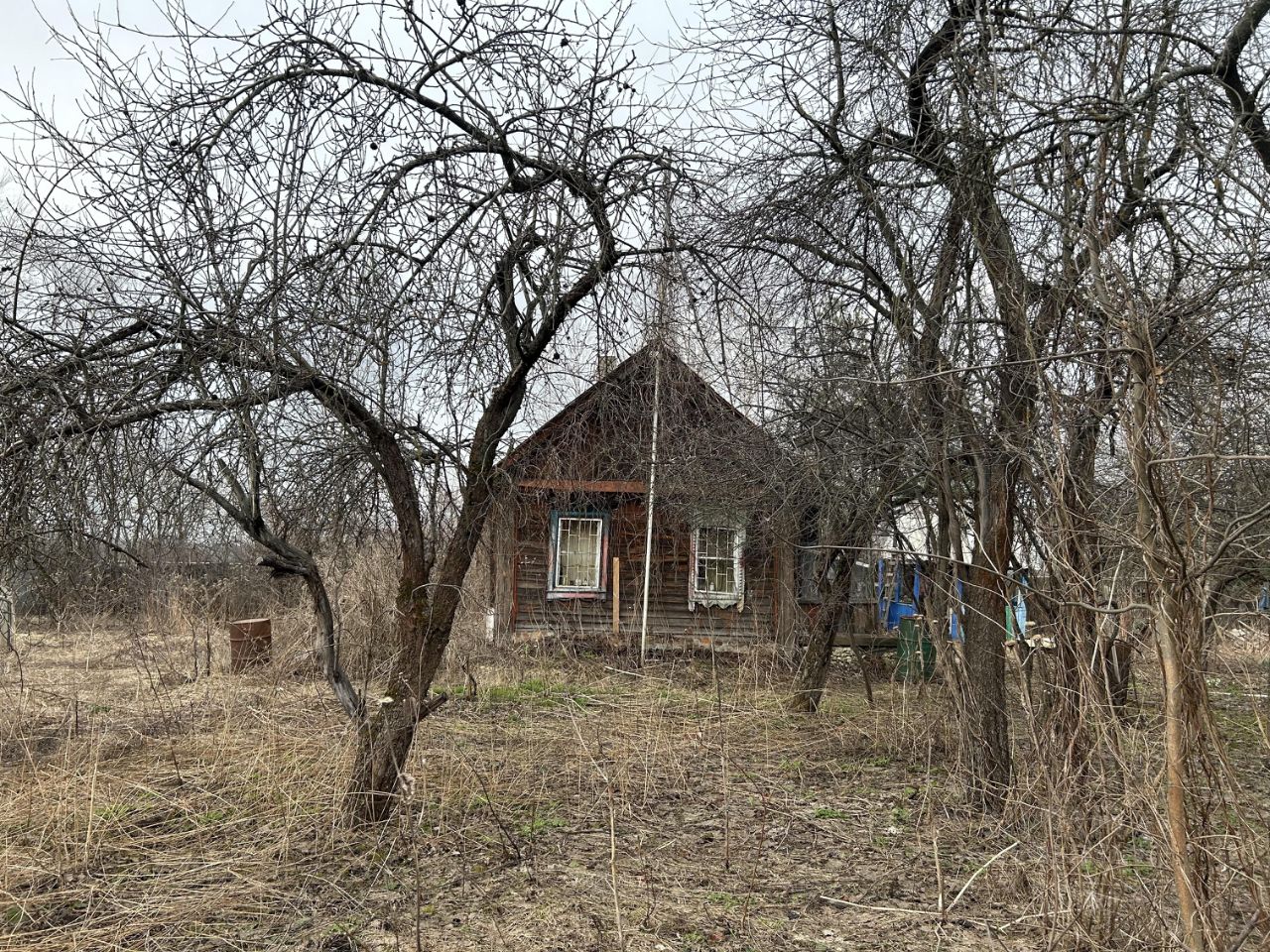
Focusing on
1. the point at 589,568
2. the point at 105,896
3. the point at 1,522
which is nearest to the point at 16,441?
the point at 1,522

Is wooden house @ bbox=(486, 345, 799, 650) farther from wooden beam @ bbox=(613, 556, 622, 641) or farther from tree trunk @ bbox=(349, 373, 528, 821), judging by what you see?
tree trunk @ bbox=(349, 373, 528, 821)

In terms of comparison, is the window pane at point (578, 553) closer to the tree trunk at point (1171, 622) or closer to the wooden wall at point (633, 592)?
the wooden wall at point (633, 592)

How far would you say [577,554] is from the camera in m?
14.0

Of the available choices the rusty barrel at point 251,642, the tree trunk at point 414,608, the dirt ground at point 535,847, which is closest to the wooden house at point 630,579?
the rusty barrel at point 251,642

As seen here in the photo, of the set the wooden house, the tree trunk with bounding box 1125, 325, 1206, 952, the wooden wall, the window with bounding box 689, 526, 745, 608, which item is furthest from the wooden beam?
the tree trunk with bounding box 1125, 325, 1206, 952

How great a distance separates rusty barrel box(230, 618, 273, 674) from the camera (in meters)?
10.4

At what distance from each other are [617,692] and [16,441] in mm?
6805

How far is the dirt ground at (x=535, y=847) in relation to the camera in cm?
360

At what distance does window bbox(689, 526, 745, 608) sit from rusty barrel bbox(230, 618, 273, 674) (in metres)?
6.06

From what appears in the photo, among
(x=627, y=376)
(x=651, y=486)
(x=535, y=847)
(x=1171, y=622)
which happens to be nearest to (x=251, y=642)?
(x=651, y=486)

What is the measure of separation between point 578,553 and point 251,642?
16.4 feet

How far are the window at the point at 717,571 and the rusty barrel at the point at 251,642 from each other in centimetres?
606

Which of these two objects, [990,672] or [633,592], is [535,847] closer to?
[990,672]

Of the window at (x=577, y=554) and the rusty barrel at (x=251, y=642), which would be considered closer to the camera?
the rusty barrel at (x=251, y=642)
